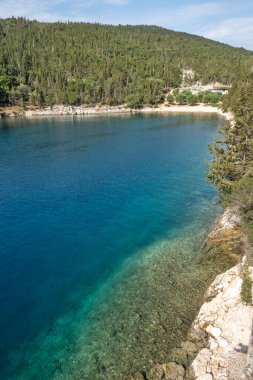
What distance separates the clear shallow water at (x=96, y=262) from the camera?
910 inches

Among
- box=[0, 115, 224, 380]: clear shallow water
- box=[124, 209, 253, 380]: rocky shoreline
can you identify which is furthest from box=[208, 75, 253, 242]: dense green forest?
box=[124, 209, 253, 380]: rocky shoreline

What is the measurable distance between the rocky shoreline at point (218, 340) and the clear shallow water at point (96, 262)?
4.04ft

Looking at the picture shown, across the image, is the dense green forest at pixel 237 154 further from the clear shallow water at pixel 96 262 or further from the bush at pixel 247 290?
the bush at pixel 247 290

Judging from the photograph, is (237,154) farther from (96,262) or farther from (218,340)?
(218,340)

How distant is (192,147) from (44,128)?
72.8 m

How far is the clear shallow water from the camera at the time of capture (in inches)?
910

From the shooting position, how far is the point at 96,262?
3500 cm

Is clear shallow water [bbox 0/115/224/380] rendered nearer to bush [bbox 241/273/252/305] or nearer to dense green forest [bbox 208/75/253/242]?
bush [bbox 241/273/252/305]

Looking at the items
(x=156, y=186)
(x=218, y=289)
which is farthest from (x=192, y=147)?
(x=218, y=289)

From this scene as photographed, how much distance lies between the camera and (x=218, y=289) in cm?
2673

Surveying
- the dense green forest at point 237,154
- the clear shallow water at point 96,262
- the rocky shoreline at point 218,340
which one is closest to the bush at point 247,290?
the rocky shoreline at point 218,340

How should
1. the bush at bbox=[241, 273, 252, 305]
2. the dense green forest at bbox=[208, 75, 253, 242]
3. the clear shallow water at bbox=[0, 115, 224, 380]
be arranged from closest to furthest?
the bush at bbox=[241, 273, 252, 305]
the clear shallow water at bbox=[0, 115, 224, 380]
the dense green forest at bbox=[208, 75, 253, 242]

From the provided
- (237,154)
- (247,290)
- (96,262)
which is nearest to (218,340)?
(247,290)

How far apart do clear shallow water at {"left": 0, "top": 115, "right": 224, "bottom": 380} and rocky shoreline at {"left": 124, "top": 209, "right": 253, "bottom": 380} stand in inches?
48.5
